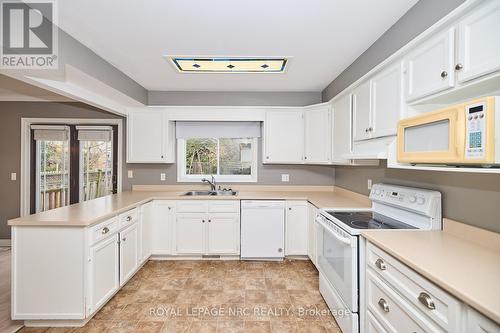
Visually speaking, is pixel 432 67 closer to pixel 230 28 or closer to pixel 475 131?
pixel 475 131

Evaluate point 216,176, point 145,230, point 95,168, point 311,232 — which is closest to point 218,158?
point 216,176

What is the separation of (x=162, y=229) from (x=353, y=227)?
8.13ft

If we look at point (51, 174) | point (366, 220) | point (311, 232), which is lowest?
point (311, 232)

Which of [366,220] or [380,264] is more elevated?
[366,220]

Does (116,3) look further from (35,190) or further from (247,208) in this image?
(35,190)

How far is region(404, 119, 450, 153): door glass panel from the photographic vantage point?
1173 millimetres

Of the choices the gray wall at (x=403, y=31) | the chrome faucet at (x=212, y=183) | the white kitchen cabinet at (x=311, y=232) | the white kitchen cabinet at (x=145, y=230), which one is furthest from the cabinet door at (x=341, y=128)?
the white kitchen cabinet at (x=145, y=230)

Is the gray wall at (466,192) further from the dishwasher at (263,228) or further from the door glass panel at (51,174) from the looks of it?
the door glass panel at (51,174)

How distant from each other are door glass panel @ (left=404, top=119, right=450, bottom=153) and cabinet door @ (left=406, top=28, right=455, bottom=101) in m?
0.21

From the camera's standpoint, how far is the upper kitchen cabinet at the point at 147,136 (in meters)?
3.53

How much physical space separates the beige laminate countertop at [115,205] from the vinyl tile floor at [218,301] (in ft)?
2.84

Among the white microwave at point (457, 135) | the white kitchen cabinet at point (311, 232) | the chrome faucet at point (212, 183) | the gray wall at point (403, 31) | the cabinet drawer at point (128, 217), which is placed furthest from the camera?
the chrome faucet at point (212, 183)

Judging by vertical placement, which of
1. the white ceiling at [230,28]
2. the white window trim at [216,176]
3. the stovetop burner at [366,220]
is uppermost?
the white ceiling at [230,28]

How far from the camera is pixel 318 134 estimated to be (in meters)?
3.25
